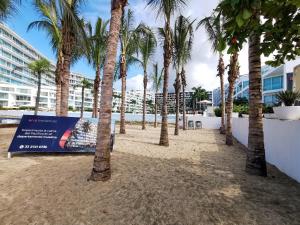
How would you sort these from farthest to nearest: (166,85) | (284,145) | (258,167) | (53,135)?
(166,85)
(53,135)
(284,145)
(258,167)

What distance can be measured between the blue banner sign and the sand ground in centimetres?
89

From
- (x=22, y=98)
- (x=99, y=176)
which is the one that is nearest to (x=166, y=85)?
(x=99, y=176)

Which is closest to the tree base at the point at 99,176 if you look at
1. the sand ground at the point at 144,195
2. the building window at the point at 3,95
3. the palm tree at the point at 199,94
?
the sand ground at the point at 144,195

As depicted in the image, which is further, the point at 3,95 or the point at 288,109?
the point at 3,95

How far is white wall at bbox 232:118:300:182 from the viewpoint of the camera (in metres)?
5.91

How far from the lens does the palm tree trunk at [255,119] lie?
6.59 meters

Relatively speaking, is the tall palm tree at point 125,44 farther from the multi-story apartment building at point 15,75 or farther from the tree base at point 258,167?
the multi-story apartment building at point 15,75

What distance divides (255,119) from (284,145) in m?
1.13

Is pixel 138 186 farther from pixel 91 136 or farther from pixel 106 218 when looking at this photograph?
pixel 91 136

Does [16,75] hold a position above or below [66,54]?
above

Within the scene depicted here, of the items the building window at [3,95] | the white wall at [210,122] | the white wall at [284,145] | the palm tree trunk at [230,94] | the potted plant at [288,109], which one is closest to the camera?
the white wall at [284,145]

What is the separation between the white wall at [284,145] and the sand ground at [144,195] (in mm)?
335

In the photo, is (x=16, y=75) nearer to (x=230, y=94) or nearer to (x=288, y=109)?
(x=230, y=94)

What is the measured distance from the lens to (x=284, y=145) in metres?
6.79
